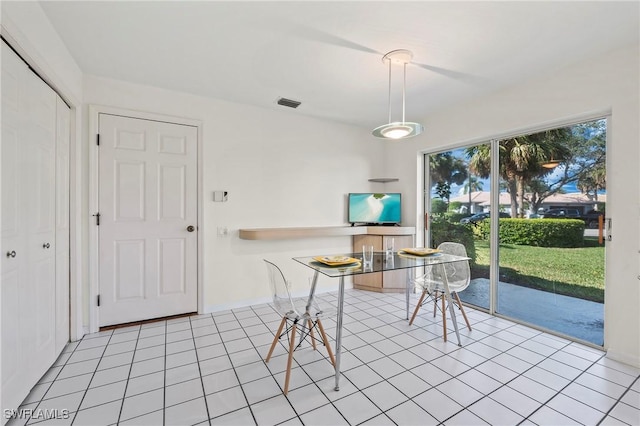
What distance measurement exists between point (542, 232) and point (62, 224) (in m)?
4.41

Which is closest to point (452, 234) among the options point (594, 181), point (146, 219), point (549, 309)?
point (549, 309)

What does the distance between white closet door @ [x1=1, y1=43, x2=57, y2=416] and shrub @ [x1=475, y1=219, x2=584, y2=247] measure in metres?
4.09

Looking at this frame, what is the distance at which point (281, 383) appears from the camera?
1.91 metres

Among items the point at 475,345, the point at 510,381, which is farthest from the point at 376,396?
the point at 475,345

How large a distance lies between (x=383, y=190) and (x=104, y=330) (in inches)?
156

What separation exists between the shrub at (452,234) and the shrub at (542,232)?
24cm

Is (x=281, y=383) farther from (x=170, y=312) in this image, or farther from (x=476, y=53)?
(x=476, y=53)

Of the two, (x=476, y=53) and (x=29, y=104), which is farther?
(x=476, y=53)

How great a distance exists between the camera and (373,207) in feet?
13.9

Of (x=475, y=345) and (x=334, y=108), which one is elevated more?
(x=334, y=108)

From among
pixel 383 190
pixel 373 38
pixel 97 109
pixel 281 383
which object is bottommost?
pixel 281 383

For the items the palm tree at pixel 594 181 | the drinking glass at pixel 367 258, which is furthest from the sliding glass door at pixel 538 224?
the drinking glass at pixel 367 258

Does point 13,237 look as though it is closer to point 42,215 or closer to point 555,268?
point 42,215

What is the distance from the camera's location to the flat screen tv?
4.22 metres
